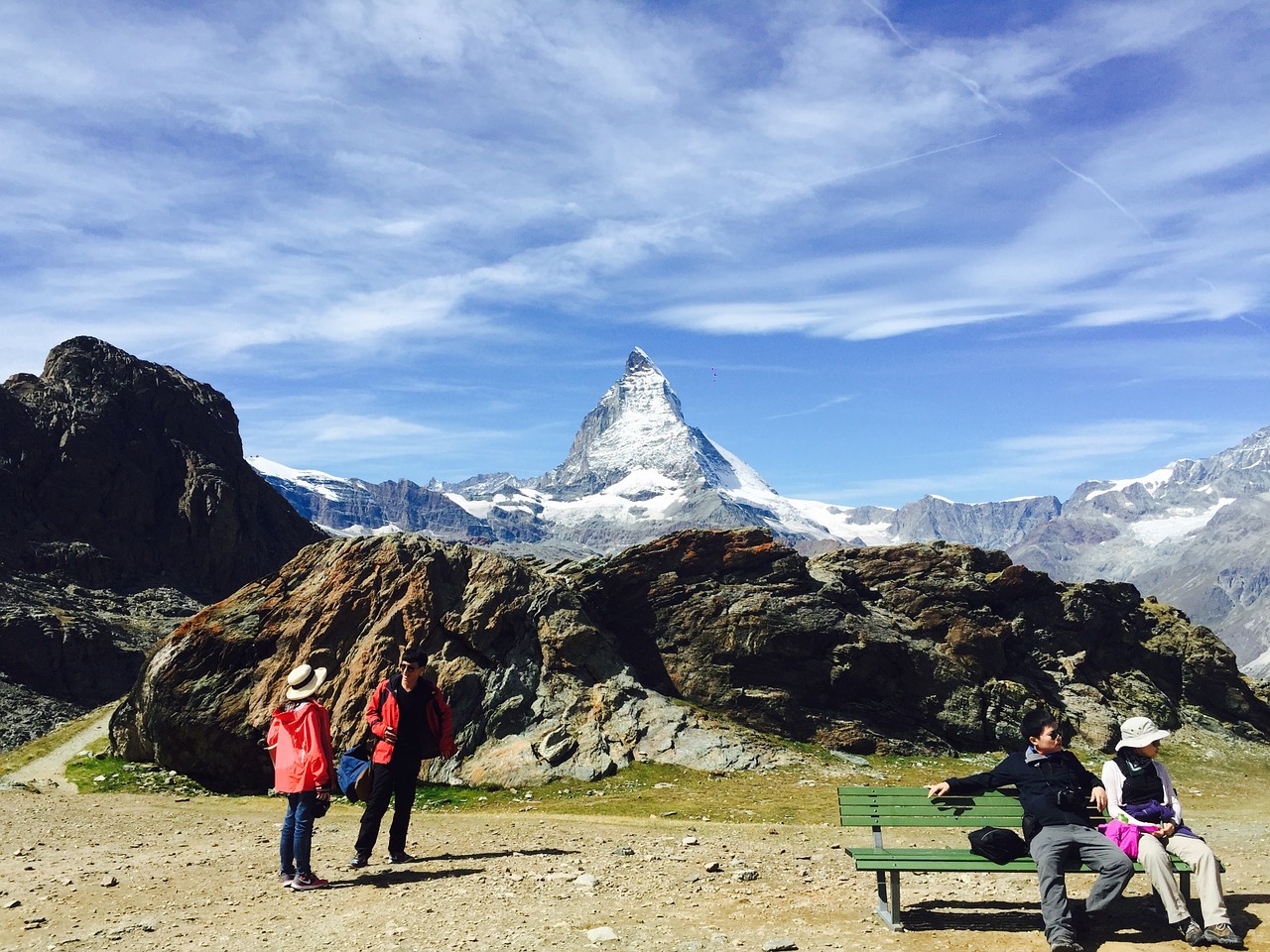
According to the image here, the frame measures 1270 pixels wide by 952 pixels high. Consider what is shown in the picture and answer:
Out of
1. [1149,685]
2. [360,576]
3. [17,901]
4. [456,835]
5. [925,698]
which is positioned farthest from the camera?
[1149,685]

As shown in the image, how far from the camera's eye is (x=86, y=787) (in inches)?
1137

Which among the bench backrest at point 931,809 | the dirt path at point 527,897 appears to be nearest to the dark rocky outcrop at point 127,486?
the dirt path at point 527,897

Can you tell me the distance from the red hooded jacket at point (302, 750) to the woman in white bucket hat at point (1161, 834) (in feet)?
36.2

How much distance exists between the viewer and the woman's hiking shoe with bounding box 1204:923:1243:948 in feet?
35.5

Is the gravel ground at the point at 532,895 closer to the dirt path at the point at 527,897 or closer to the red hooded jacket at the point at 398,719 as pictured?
the dirt path at the point at 527,897

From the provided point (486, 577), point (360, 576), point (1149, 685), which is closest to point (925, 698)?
point (1149, 685)

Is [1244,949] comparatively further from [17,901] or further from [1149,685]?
[1149,685]

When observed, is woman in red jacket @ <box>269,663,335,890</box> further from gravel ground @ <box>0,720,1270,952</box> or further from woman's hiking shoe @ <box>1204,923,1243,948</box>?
woman's hiking shoe @ <box>1204,923,1243,948</box>

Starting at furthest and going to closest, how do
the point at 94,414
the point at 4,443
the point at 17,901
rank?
the point at 94,414, the point at 4,443, the point at 17,901

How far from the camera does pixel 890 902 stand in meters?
12.2

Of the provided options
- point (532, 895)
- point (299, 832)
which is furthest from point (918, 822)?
point (299, 832)

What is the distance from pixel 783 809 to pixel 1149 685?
2645 centimetres

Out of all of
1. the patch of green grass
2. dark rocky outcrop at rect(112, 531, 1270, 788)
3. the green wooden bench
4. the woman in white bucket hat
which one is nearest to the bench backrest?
the green wooden bench

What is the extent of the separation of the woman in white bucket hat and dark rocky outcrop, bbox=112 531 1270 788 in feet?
59.4
